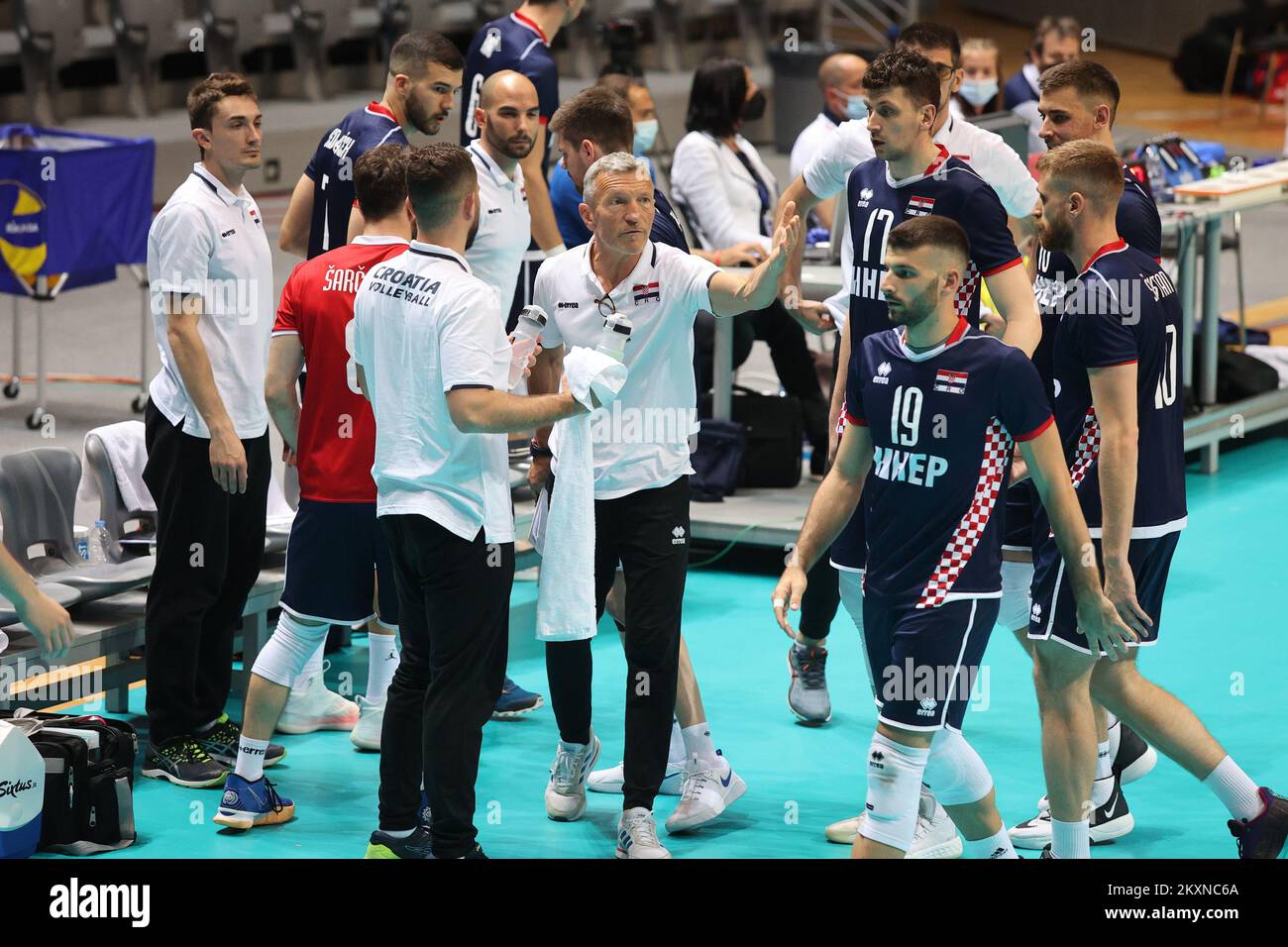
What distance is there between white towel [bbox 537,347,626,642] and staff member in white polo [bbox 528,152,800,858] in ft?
0.26

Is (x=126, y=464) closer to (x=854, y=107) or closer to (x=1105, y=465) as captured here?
(x=1105, y=465)

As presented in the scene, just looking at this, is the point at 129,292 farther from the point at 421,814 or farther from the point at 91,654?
the point at 421,814

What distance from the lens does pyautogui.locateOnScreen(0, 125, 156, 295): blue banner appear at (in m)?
9.31

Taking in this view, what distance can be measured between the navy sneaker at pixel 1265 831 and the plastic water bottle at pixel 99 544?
3683 millimetres

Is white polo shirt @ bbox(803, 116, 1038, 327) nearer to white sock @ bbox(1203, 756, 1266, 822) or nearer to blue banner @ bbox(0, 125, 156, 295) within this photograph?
white sock @ bbox(1203, 756, 1266, 822)

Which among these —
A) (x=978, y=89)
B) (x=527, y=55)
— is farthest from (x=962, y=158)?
(x=978, y=89)

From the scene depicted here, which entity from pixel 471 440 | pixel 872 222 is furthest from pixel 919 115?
pixel 471 440

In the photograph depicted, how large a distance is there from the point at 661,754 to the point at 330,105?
492 inches

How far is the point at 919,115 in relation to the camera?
5031mm

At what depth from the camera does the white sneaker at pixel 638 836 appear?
4.99 metres

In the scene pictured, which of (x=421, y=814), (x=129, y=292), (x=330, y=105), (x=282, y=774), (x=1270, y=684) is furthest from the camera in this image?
(x=330, y=105)

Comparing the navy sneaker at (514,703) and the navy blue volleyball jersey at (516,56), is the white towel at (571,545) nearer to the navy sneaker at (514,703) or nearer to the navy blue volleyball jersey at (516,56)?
the navy sneaker at (514,703)

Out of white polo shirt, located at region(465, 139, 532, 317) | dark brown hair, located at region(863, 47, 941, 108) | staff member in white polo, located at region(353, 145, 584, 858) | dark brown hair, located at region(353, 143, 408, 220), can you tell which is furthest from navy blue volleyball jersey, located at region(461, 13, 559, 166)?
staff member in white polo, located at region(353, 145, 584, 858)

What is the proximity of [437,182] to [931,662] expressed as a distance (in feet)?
5.32
